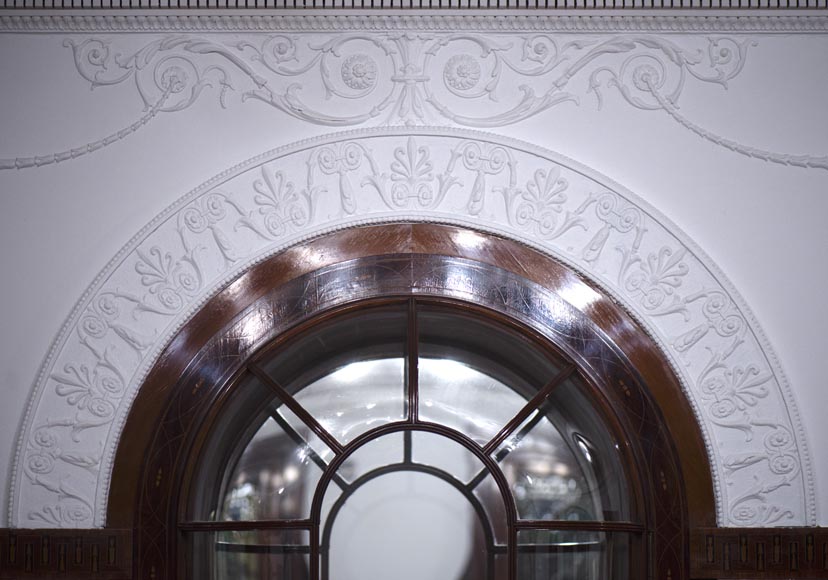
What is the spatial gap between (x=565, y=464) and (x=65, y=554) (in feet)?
4.14

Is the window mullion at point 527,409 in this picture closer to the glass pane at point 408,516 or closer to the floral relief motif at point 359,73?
the glass pane at point 408,516

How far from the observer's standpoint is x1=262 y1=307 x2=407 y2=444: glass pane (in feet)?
7.94

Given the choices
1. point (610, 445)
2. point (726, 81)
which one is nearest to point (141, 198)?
point (610, 445)

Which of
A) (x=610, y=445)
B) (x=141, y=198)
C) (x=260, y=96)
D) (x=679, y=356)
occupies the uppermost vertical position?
(x=260, y=96)

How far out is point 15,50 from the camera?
256cm

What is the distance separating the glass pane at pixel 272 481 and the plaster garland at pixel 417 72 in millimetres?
864

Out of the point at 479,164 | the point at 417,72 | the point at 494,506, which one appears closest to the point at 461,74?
the point at 417,72

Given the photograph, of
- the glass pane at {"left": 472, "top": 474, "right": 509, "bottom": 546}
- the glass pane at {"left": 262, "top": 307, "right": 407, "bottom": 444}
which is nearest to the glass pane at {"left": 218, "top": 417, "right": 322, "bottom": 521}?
the glass pane at {"left": 262, "top": 307, "right": 407, "bottom": 444}

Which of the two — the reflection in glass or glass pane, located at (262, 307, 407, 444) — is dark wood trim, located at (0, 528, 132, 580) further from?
the reflection in glass

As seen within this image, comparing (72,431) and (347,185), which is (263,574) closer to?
(72,431)

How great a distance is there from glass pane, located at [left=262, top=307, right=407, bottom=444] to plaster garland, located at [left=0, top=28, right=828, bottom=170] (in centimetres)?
55

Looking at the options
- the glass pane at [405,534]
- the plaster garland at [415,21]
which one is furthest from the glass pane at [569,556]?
the plaster garland at [415,21]

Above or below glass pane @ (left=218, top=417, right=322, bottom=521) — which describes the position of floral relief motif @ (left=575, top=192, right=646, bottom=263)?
above

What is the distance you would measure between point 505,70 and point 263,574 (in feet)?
4.77
